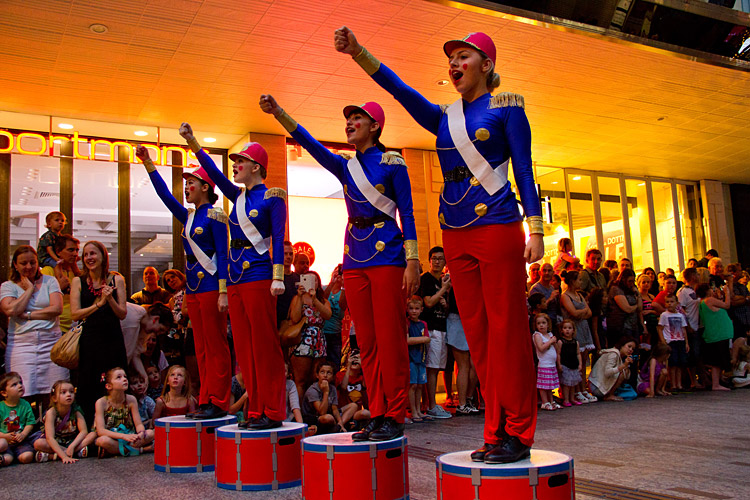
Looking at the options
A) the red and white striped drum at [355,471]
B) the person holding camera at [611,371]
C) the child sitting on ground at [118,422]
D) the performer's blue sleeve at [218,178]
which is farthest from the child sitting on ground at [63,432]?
the person holding camera at [611,371]

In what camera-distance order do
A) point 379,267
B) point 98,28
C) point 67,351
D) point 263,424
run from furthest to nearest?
point 98,28 < point 67,351 < point 263,424 < point 379,267

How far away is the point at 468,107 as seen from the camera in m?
3.03

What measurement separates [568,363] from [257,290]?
4826 millimetres

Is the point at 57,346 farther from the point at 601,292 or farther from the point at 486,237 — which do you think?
the point at 601,292

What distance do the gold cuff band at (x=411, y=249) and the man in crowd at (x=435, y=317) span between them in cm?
378

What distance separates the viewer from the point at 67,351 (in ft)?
18.0

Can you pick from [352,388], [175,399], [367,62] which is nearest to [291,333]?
[352,388]

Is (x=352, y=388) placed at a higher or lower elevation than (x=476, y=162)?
lower

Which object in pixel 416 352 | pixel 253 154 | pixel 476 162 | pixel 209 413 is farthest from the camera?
pixel 416 352

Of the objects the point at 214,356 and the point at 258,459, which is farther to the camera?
the point at 214,356

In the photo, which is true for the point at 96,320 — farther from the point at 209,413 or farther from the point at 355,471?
the point at 355,471

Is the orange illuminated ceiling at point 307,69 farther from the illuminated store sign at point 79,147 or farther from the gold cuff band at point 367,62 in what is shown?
the gold cuff band at point 367,62

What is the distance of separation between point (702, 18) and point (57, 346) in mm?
9492

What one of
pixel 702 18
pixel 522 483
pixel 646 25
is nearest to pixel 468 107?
pixel 522 483
